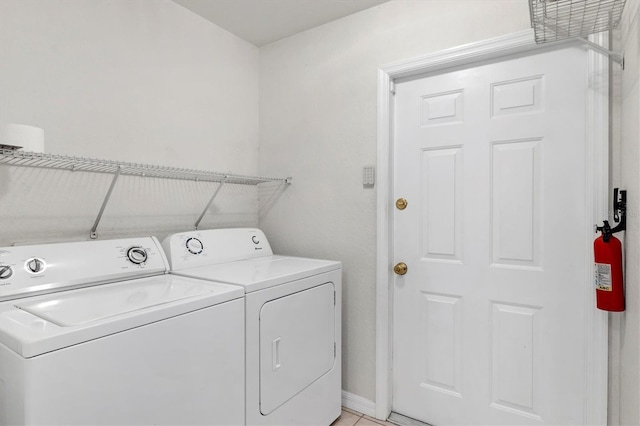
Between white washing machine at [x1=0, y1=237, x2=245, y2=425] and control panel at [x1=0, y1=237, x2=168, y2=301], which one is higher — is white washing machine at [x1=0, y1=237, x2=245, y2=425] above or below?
below

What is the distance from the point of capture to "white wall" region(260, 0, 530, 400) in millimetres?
1942

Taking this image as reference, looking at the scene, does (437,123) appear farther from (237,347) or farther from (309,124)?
(237,347)

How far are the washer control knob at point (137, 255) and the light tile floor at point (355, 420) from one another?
4.57 feet

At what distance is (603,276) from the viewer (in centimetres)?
136

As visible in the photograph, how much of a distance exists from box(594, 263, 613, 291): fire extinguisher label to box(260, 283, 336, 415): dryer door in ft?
3.92

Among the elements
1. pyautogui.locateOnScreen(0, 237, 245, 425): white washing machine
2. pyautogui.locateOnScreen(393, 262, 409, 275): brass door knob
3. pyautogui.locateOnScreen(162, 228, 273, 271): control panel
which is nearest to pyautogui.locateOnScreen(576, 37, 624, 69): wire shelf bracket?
pyautogui.locateOnScreen(393, 262, 409, 275): brass door knob

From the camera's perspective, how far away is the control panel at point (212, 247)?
179 cm

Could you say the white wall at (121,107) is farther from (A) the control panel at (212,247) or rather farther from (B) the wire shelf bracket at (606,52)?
(B) the wire shelf bracket at (606,52)

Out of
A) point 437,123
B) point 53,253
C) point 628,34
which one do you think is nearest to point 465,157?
point 437,123

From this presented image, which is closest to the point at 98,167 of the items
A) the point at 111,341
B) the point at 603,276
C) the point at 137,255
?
the point at 137,255

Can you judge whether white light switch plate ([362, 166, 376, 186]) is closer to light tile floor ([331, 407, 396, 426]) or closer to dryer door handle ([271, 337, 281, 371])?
dryer door handle ([271, 337, 281, 371])

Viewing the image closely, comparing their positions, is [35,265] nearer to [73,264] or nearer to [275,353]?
[73,264]

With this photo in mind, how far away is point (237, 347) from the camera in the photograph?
1350mm

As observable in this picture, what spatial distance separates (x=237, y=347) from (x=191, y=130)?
4.52 ft
